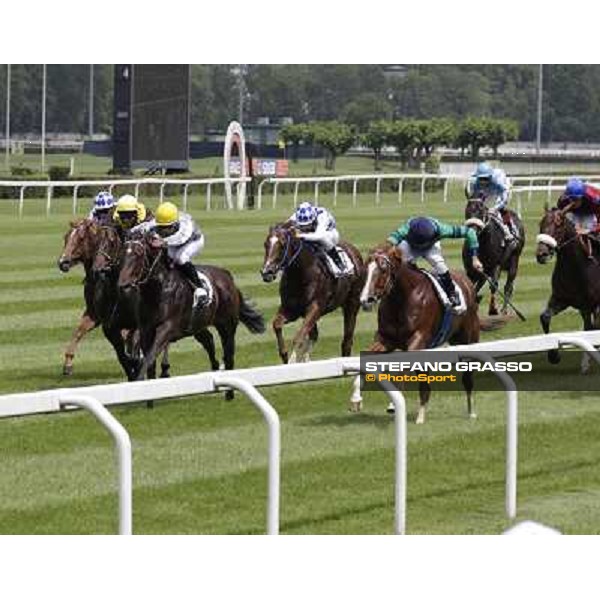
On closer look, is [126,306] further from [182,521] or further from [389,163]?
[389,163]

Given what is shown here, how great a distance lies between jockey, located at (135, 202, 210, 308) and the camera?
41.8 feet

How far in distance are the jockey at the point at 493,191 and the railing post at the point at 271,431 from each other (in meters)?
11.4

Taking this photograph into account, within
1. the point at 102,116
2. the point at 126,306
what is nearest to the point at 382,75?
the point at 102,116

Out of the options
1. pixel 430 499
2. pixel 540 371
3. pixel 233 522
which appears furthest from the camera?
pixel 540 371

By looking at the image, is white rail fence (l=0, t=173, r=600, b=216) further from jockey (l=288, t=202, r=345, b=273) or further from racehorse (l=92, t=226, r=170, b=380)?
racehorse (l=92, t=226, r=170, b=380)

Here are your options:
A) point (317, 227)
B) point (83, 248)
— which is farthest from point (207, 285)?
point (317, 227)

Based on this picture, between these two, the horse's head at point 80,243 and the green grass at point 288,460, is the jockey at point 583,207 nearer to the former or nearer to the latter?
the green grass at point 288,460

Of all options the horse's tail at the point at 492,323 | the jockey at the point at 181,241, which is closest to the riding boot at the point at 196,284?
the jockey at the point at 181,241

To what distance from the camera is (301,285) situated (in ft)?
45.8

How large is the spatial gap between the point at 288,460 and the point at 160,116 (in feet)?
106

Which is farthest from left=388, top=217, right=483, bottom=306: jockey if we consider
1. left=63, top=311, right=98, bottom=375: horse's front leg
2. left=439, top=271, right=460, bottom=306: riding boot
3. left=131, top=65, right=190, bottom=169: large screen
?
left=131, top=65, right=190, bottom=169: large screen

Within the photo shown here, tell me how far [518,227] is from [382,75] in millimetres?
80933

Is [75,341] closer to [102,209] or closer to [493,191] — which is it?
[102,209]

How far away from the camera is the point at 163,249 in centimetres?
1259
